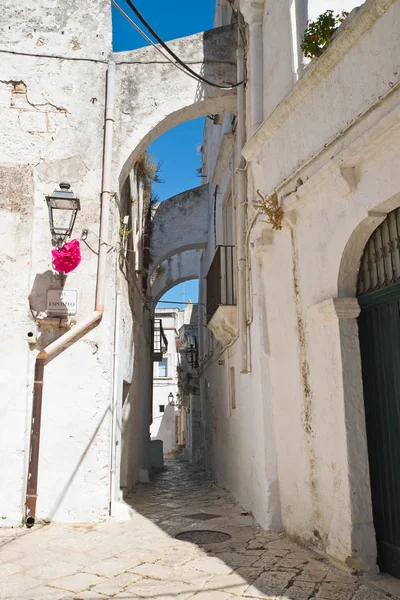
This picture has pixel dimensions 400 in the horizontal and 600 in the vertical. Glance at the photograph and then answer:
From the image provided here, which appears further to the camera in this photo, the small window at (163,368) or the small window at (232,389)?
the small window at (163,368)

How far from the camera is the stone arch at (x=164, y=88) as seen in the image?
7.51 metres

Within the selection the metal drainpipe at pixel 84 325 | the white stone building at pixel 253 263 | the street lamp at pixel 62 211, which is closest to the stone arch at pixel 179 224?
the white stone building at pixel 253 263

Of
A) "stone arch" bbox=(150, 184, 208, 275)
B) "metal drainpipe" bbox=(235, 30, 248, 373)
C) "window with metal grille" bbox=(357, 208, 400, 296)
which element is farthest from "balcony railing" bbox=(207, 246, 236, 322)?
"stone arch" bbox=(150, 184, 208, 275)

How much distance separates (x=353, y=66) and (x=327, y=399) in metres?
2.98

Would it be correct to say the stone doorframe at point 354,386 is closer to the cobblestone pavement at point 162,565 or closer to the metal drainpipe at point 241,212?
Result: the cobblestone pavement at point 162,565

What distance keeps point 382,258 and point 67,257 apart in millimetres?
3643

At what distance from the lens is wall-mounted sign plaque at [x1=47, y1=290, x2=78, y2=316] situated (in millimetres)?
6566

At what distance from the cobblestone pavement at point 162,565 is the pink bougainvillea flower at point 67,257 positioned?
2.97m

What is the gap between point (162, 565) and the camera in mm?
4578

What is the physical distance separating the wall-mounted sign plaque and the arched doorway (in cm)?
351

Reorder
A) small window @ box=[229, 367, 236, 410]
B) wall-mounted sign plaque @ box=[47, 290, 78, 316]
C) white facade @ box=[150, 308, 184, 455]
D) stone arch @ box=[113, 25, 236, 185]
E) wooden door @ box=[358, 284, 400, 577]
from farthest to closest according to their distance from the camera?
1. white facade @ box=[150, 308, 184, 455]
2. small window @ box=[229, 367, 236, 410]
3. stone arch @ box=[113, 25, 236, 185]
4. wall-mounted sign plaque @ box=[47, 290, 78, 316]
5. wooden door @ box=[358, 284, 400, 577]

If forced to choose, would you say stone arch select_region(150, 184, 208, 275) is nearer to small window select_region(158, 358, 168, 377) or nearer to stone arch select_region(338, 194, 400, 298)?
stone arch select_region(338, 194, 400, 298)

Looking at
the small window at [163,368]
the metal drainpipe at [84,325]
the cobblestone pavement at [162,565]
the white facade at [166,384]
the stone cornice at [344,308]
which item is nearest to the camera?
the cobblestone pavement at [162,565]

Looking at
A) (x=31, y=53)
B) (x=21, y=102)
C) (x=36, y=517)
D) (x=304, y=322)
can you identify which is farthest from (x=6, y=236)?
(x=304, y=322)
